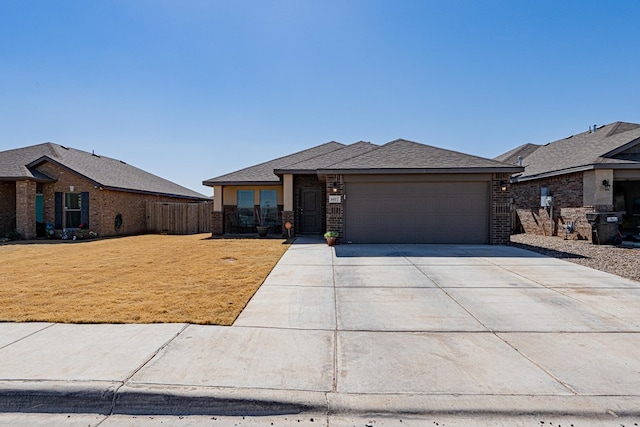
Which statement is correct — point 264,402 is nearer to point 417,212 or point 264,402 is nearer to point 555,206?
point 417,212

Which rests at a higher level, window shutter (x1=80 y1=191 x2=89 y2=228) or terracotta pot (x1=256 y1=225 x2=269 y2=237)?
window shutter (x1=80 y1=191 x2=89 y2=228)

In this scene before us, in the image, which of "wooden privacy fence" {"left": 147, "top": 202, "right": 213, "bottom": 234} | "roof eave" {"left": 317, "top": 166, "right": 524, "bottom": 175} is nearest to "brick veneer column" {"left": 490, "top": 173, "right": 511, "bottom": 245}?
"roof eave" {"left": 317, "top": 166, "right": 524, "bottom": 175}

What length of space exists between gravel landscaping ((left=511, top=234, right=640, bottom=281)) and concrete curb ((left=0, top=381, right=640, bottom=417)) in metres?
6.16

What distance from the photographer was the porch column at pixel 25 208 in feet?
Result: 50.3

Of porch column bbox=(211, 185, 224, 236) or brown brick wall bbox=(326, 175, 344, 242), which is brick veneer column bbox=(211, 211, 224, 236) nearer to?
porch column bbox=(211, 185, 224, 236)

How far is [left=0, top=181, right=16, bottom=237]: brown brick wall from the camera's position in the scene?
51.9ft

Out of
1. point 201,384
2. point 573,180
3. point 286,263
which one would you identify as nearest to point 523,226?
point 573,180

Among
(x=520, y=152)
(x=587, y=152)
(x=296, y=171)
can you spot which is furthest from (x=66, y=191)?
(x=520, y=152)

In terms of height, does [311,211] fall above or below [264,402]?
above

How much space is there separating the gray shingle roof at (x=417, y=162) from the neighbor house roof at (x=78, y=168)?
12363 mm

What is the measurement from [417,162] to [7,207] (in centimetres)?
1911

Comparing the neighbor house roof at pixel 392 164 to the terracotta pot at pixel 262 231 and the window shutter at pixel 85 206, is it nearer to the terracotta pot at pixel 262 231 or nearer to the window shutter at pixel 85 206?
the terracotta pot at pixel 262 231

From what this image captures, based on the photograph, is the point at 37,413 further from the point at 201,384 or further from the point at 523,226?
the point at 523,226

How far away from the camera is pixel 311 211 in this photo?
51.3 ft
